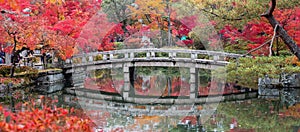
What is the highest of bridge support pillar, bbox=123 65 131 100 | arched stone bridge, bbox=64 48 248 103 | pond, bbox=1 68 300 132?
arched stone bridge, bbox=64 48 248 103

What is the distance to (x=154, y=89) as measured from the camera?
18156mm

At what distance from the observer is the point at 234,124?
983 centimetres

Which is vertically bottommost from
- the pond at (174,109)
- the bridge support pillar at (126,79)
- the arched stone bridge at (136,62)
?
the pond at (174,109)

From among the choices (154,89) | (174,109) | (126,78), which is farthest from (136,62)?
(174,109)

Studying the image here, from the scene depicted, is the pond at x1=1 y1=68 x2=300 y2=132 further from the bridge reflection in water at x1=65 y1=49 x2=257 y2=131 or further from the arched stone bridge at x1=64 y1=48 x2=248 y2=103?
the arched stone bridge at x1=64 y1=48 x2=248 y2=103

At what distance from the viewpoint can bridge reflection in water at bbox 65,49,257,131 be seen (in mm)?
12859

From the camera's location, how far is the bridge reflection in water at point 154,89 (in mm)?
12859

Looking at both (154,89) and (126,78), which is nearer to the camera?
(154,89)

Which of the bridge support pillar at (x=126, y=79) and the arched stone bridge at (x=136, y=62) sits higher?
the arched stone bridge at (x=136, y=62)

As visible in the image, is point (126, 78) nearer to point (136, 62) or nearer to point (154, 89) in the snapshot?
point (136, 62)

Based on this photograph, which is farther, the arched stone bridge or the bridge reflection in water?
the arched stone bridge

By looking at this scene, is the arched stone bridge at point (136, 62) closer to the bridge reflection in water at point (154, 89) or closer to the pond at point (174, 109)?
the bridge reflection in water at point (154, 89)

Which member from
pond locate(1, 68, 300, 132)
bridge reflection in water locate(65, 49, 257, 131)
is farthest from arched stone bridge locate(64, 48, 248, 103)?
pond locate(1, 68, 300, 132)

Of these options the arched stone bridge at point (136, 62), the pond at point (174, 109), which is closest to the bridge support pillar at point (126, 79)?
the arched stone bridge at point (136, 62)
